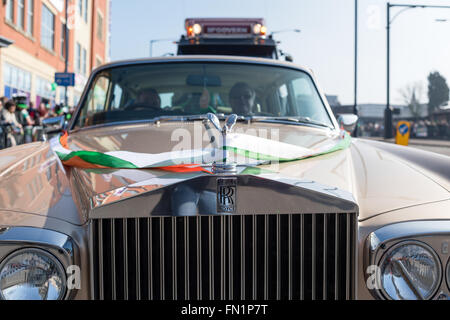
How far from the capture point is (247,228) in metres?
1.68

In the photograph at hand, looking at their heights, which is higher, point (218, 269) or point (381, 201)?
point (381, 201)

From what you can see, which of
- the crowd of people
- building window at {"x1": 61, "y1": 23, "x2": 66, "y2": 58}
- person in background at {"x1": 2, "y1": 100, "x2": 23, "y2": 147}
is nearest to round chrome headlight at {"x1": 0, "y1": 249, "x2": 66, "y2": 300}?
the crowd of people

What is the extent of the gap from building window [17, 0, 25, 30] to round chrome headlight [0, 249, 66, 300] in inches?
802

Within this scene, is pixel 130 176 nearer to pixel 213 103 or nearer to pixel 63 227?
pixel 63 227

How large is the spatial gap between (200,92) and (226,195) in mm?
2025

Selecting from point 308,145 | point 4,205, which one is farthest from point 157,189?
point 308,145

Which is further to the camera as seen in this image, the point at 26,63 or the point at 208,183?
the point at 26,63

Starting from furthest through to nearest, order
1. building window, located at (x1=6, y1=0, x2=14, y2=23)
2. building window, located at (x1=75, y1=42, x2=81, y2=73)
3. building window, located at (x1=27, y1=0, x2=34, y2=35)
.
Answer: building window, located at (x1=75, y1=42, x2=81, y2=73)
building window, located at (x1=27, y1=0, x2=34, y2=35)
building window, located at (x1=6, y1=0, x2=14, y2=23)

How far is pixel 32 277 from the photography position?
162 centimetres

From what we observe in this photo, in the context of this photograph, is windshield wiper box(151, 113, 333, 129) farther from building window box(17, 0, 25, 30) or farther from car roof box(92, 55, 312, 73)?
building window box(17, 0, 25, 30)

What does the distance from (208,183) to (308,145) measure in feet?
3.38

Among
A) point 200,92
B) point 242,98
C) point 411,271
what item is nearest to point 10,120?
point 200,92

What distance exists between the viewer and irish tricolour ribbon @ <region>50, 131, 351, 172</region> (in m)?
2.03
